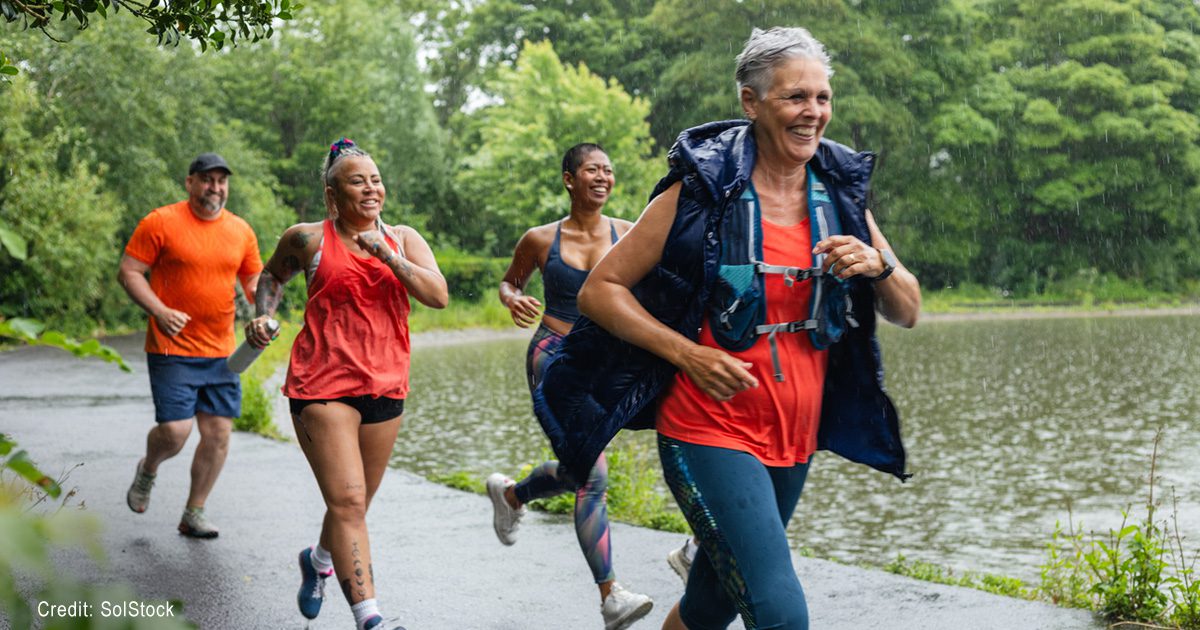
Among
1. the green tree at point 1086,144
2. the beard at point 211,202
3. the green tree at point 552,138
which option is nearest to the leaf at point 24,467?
the beard at point 211,202

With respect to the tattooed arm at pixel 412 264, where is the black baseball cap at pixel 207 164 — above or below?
above

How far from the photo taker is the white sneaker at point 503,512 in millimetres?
6180

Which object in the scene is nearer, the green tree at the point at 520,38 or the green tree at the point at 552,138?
the green tree at the point at 552,138

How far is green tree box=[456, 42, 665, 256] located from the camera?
43938mm

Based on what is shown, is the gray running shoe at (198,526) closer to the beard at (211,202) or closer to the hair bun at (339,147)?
the beard at (211,202)

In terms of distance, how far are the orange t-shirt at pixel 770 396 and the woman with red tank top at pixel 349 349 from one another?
1.65 metres

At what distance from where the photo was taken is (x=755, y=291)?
3203 mm

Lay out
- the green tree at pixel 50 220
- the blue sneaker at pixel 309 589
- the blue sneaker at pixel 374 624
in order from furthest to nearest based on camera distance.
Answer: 1. the green tree at pixel 50 220
2. the blue sneaker at pixel 309 589
3. the blue sneaker at pixel 374 624

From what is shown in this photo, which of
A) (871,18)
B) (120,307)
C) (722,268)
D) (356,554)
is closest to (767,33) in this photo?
(722,268)

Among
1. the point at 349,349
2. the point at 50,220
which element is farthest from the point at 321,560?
the point at 50,220

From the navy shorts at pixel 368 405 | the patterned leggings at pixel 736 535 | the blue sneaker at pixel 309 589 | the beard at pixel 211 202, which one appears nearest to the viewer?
the patterned leggings at pixel 736 535

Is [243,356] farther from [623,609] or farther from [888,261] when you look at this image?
[888,261]

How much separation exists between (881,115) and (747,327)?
163 ft

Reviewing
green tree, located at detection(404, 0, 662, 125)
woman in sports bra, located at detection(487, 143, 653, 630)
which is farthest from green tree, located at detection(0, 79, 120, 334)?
green tree, located at detection(404, 0, 662, 125)
